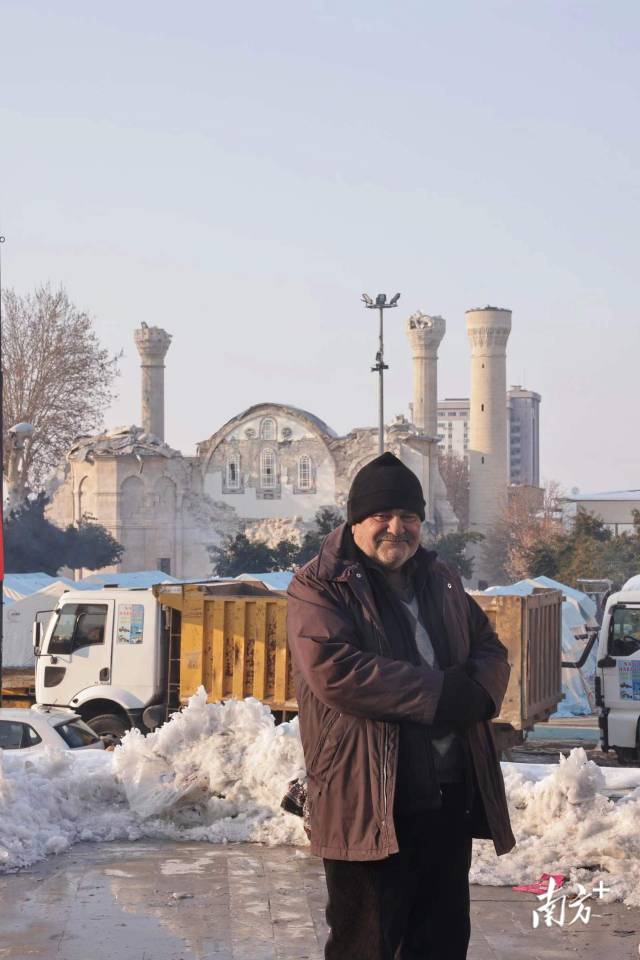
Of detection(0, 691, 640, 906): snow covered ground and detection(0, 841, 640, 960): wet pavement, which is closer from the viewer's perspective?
detection(0, 841, 640, 960): wet pavement

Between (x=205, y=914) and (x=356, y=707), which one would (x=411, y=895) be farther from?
(x=205, y=914)

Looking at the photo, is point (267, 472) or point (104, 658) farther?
point (267, 472)

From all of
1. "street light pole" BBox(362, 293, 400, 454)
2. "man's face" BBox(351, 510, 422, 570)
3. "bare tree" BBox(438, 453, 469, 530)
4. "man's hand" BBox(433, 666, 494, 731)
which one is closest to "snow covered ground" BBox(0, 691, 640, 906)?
"man's hand" BBox(433, 666, 494, 731)

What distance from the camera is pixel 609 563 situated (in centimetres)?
4291

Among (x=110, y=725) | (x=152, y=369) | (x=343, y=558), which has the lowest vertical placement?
(x=110, y=725)

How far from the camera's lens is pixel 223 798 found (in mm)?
7367

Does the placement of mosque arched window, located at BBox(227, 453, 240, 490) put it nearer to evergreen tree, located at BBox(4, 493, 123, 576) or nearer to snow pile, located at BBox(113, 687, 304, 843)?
evergreen tree, located at BBox(4, 493, 123, 576)

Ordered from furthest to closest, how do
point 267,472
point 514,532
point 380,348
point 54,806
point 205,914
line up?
point 514,532, point 267,472, point 380,348, point 54,806, point 205,914

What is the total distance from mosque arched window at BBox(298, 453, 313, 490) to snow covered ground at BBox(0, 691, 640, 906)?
200 ft

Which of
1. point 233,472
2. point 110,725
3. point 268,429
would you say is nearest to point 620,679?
point 110,725

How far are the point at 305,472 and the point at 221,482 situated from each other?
177 inches

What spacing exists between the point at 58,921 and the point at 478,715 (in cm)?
272

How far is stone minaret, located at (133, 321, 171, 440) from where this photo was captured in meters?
80.8

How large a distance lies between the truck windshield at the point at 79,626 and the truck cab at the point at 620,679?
5698 mm
